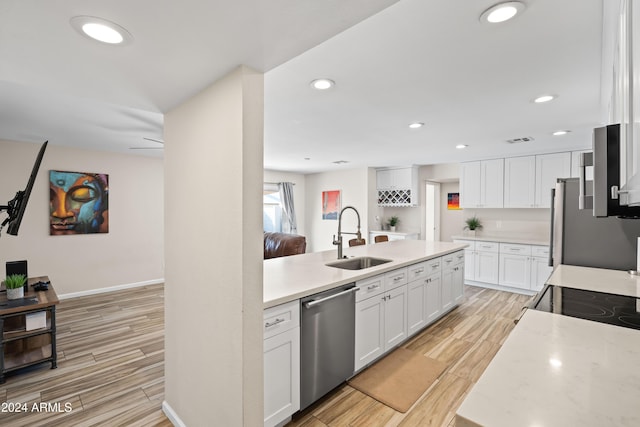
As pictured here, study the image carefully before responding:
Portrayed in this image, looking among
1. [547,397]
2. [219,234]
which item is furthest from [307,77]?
[547,397]

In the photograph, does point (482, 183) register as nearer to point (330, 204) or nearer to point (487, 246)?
point (487, 246)

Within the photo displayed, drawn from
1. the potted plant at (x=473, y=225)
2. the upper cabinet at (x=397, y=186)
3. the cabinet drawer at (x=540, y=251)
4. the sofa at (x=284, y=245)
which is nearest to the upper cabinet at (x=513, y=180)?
the potted plant at (x=473, y=225)

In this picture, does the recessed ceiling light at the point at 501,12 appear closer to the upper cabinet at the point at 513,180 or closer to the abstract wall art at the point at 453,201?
the upper cabinet at the point at 513,180

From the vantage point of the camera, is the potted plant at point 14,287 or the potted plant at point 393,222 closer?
the potted plant at point 14,287

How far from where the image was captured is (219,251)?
148cm

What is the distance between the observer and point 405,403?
2.09 metres

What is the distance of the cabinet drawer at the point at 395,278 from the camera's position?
259 centimetres

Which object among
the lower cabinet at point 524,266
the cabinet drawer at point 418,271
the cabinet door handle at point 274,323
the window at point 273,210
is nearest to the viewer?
the cabinet door handle at point 274,323

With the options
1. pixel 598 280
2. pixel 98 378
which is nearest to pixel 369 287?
pixel 598 280

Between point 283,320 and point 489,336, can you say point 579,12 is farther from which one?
point 489,336

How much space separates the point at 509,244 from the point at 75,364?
5.95m

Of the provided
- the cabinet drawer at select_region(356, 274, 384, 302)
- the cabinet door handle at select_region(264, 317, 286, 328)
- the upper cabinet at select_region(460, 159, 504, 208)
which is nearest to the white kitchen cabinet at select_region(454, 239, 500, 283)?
the upper cabinet at select_region(460, 159, 504, 208)

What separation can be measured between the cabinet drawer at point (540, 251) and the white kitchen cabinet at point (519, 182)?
2.41ft

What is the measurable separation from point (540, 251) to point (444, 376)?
11.1ft
